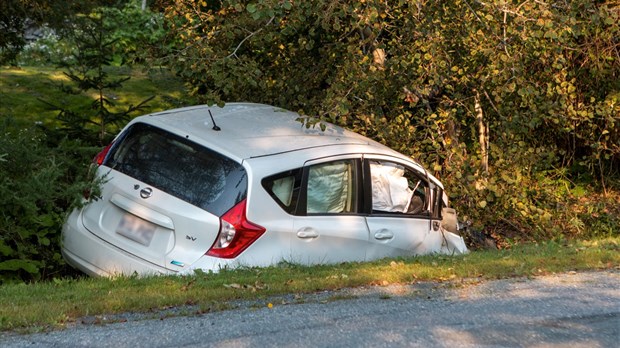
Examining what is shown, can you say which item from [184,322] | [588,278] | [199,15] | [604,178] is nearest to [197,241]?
[184,322]

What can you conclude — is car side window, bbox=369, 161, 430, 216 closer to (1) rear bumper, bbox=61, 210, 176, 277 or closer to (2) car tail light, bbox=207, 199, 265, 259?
(2) car tail light, bbox=207, 199, 265, 259

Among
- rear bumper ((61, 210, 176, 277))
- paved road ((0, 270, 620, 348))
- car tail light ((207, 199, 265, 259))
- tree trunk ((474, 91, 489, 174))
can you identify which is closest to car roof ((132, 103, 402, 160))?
car tail light ((207, 199, 265, 259))

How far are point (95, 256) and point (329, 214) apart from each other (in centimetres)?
219

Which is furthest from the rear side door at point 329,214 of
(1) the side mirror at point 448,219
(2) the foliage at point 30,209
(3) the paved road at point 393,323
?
(2) the foliage at point 30,209

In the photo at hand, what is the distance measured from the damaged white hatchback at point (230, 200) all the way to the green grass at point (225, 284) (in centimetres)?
29

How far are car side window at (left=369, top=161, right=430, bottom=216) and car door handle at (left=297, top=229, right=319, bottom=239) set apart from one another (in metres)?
0.92

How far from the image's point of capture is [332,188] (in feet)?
25.8

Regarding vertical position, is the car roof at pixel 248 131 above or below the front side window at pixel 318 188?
above

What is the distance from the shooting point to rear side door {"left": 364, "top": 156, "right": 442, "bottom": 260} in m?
8.21

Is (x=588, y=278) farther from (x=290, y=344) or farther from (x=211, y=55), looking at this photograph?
(x=211, y=55)

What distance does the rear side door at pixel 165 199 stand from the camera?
22.6ft

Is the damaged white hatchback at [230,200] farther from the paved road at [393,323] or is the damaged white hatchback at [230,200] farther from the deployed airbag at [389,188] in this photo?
the paved road at [393,323]

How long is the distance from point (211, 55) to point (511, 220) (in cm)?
577

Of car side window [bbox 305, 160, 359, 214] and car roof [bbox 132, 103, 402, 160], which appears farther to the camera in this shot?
car side window [bbox 305, 160, 359, 214]
